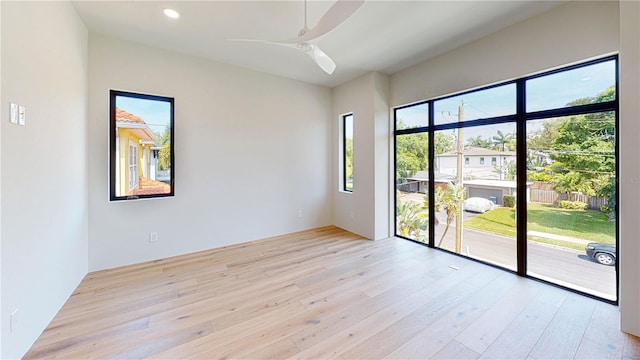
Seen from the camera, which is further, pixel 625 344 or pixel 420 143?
pixel 420 143

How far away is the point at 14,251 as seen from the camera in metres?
1.61

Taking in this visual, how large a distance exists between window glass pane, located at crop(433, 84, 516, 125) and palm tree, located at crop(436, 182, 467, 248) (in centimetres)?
95

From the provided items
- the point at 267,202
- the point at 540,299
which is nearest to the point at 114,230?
the point at 267,202

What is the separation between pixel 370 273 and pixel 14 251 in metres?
3.00

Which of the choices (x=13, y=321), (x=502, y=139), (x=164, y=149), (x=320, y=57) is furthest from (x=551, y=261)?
(x=164, y=149)

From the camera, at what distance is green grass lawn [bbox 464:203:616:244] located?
2359 millimetres

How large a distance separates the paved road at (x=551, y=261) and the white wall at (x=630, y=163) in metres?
0.53

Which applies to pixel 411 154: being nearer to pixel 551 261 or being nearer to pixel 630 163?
pixel 551 261

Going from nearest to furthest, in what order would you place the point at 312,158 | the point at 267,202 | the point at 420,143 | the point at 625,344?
1. the point at 625,344
2. the point at 420,143
3. the point at 267,202
4. the point at 312,158

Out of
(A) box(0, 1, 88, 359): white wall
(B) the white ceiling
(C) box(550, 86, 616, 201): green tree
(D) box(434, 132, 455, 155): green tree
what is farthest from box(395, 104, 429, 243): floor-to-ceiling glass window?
(A) box(0, 1, 88, 359): white wall

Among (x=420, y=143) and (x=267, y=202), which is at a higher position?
(x=420, y=143)

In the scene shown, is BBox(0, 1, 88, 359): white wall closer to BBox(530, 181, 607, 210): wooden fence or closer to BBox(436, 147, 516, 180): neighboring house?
BBox(436, 147, 516, 180): neighboring house

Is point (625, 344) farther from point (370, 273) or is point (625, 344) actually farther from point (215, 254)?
point (215, 254)

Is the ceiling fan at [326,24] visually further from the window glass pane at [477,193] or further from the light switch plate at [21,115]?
the window glass pane at [477,193]
